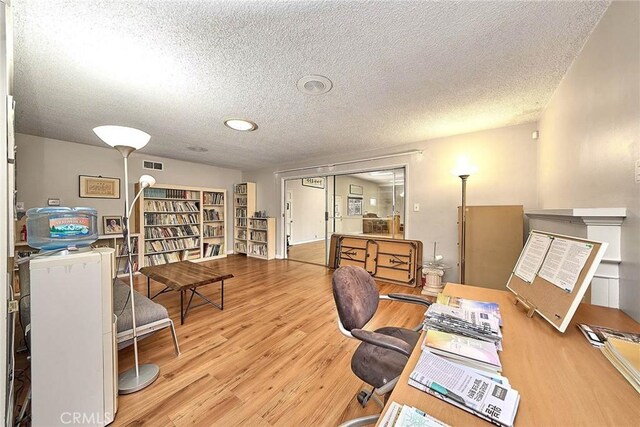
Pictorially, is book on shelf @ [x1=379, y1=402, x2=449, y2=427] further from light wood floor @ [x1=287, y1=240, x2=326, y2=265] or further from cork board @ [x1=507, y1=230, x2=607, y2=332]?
light wood floor @ [x1=287, y1=240, x2=326, y2=265]

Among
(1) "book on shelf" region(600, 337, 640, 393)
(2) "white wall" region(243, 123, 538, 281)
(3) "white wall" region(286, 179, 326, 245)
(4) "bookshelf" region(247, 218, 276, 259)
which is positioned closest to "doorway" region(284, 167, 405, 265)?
(2) "white wall" region(243, 123, 538, 281)

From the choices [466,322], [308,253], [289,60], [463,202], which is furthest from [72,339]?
[308,253]

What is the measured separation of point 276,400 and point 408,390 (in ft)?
3.96

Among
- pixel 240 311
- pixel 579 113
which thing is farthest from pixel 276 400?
pixel 579 113

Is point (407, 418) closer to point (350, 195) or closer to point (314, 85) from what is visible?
point (314, 85)

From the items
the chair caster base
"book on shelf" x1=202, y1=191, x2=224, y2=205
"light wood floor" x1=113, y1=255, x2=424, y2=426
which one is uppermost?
"book on shelf" x1=202, y1=191, x2=224, y2=205

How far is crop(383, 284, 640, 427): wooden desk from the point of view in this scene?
55 cm

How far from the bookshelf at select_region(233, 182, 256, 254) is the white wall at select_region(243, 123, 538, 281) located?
292 cm

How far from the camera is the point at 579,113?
162 centimetres

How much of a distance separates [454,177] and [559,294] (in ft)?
9.39

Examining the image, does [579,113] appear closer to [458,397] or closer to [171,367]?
[458,397]

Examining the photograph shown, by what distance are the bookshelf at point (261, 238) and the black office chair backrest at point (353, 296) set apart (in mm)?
4290

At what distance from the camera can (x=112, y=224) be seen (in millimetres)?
4145

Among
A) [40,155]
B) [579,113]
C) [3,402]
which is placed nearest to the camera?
[3,402]
